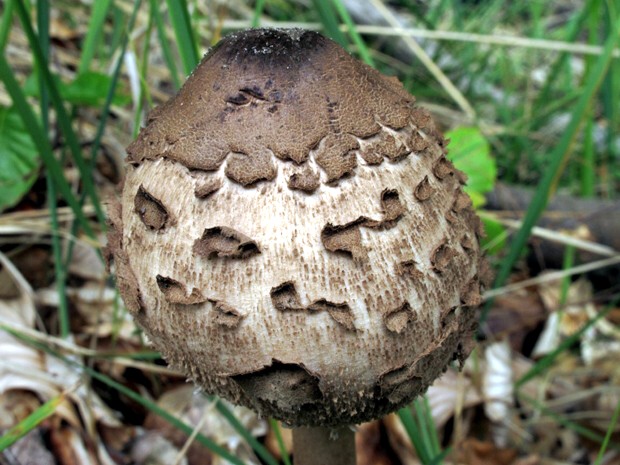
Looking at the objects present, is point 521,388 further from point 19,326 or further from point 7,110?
point 7,110

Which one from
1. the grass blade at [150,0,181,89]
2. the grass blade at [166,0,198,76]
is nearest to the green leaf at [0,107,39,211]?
the grass blade at [150,0,181,89]

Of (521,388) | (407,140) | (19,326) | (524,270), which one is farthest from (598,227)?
(19,326)

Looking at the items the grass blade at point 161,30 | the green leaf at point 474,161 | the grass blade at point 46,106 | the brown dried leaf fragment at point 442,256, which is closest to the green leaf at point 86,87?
the grass blade at point 46,106

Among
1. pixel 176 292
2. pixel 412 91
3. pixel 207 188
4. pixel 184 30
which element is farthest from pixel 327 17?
pixel 412 91

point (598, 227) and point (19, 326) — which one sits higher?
point (19, 326)

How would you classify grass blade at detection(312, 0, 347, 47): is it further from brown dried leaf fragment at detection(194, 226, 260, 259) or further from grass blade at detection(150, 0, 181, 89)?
brown dried leaf fragment at detection(194, 226, 260, 259)

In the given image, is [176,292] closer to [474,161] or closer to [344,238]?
[344,238]

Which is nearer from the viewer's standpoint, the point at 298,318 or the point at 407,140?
the point at 298,318

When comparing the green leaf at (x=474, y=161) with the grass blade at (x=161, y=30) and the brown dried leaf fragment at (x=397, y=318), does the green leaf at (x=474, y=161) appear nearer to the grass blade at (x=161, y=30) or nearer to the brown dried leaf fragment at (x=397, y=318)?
the grass blade at (x=161, y=30)
